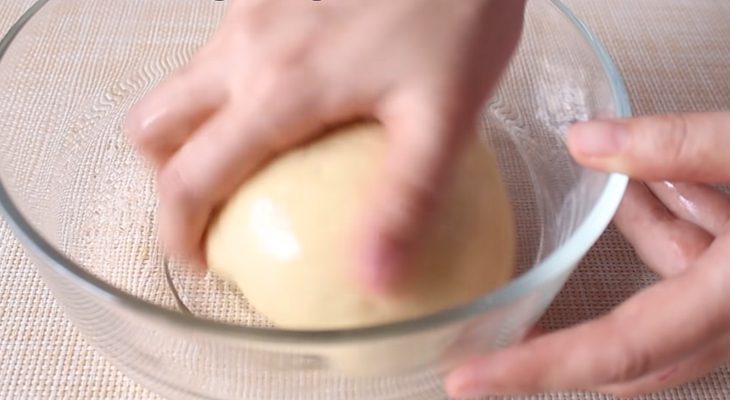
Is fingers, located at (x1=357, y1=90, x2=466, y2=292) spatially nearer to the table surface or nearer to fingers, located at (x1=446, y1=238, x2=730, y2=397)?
fingers, located at (x1=446, y1=238, x2=730, y2=397)

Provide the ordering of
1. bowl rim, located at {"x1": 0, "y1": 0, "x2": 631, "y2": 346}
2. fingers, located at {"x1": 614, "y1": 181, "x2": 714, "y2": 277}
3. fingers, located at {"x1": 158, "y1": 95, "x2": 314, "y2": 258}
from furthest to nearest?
fingers, located at {"x1": 614, "y1": 181, "x2": 714, "y2": 277}
fingers, located at {"x1": 158, "y1": 95, "x2": 314, "y2": 258}
bowl rim, located at {"x1": 0, "y1": 0, "x2": 631, "y2": 346}

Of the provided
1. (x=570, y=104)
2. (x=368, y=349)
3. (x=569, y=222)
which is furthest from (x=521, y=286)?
(x=570, y=104)

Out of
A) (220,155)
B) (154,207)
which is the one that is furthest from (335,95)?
(154,207)

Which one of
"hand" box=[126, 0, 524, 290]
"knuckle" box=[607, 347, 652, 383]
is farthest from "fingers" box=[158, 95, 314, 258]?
"knuckle" box=[607, 347, 652, 383]

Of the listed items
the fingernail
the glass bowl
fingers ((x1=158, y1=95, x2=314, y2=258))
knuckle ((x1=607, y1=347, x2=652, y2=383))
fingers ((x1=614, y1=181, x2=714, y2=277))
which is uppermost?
fingers ((x1=158, y1=95, x2=314, y2=258))

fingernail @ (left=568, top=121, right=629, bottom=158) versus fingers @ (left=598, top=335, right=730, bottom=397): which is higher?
fingernail @ (left=568, top=121, right=629, bottom=158)
